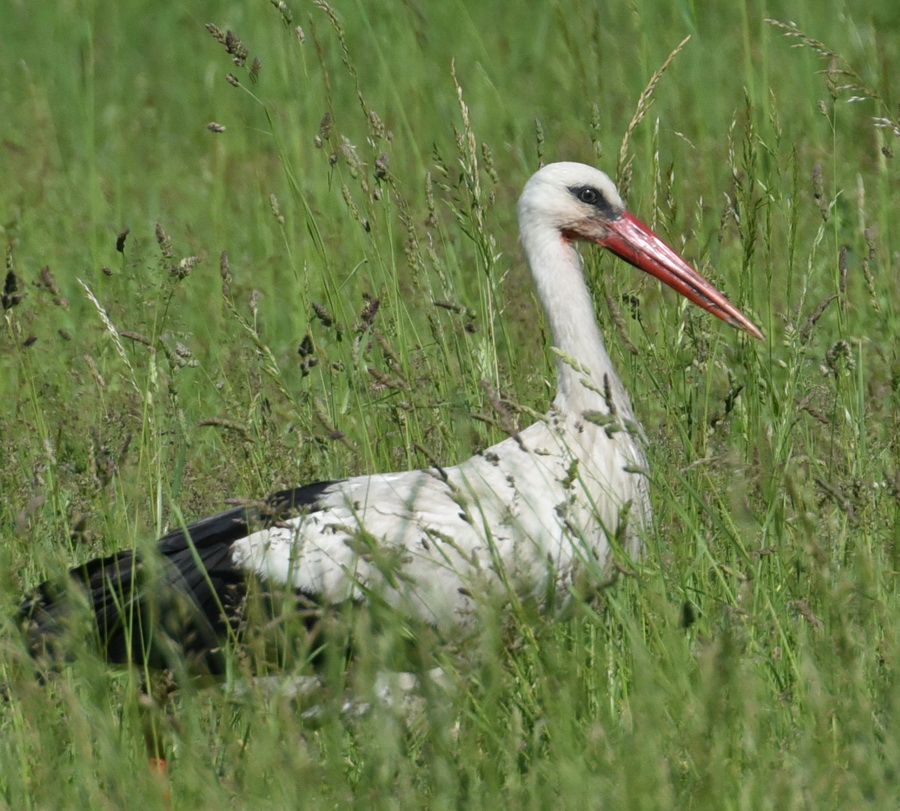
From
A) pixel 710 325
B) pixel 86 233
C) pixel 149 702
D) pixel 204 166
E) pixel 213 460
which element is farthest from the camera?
pixel 204 166

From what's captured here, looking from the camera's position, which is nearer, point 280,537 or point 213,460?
point 280,537

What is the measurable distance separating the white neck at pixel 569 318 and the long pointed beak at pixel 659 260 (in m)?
0.11

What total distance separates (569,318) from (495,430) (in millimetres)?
337

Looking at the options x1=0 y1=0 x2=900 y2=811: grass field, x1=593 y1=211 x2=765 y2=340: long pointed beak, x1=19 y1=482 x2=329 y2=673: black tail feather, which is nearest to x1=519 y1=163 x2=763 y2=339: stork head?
x1=593 y1=211 x2=765 y2=340: long pointed beak

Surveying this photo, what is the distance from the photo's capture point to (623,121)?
22.4 feet

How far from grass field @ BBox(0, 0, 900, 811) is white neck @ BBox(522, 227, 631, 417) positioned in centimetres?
8

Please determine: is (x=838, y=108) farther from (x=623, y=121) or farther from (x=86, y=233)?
(x=86, y=233)

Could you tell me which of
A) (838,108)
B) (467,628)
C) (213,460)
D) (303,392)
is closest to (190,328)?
(213,460)

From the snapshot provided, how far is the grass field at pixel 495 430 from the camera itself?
2.15 metres

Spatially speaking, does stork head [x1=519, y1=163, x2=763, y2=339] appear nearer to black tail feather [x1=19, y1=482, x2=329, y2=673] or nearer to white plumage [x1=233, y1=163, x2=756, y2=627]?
white plumage [x1=233, y1=163, x2=756, y2=627]

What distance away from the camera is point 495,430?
3.76 metres

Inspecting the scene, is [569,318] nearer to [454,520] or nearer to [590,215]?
[590,215]

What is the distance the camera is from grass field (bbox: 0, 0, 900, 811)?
7.04 feet

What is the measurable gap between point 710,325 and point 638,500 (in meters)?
0.61
